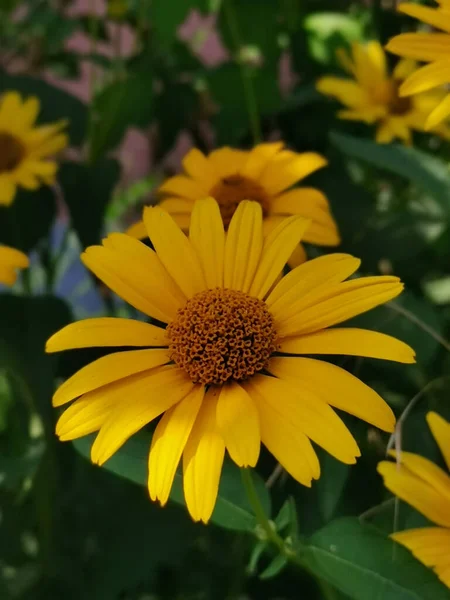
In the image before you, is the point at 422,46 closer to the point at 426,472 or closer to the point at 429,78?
the point at 429,78

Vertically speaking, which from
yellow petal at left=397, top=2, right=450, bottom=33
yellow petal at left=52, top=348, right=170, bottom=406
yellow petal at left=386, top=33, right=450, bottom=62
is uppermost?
yellow petal at left=397, top=2, right=450, bottom=33

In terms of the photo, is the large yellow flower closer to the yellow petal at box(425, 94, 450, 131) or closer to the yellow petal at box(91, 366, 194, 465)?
the yellow petal at box(425, 94, 450, 131)

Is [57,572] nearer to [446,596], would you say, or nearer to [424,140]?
[446,596]

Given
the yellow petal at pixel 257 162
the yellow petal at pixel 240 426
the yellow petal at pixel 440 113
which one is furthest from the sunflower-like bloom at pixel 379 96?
the yellow petal at pixel 240 426

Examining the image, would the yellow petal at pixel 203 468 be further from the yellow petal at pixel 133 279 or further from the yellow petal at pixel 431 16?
the yellow petal at pixel 431 16

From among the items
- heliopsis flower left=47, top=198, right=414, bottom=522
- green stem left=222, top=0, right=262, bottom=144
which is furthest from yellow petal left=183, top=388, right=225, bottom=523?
green stem left=222, top=0, right=262, bottom=144

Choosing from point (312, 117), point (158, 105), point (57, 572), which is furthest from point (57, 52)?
point (57, 572)

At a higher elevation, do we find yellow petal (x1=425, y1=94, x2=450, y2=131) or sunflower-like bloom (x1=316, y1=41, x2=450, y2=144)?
yellow petal (x1=425, y1=94, x2=450, y2=131)

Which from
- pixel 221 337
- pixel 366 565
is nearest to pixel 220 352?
pixel 221 337
